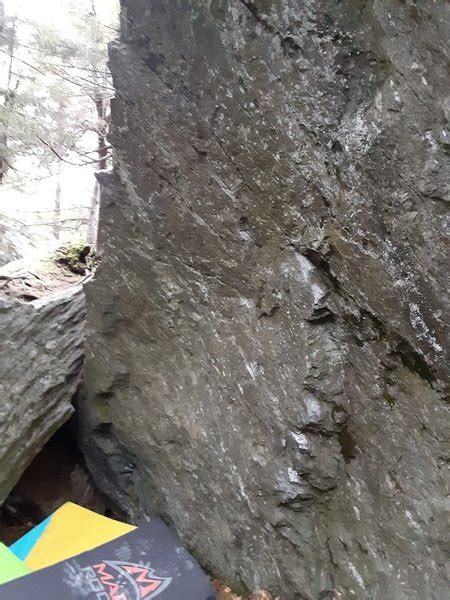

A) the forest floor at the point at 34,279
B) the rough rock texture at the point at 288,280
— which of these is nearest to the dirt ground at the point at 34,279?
the forest floor at the point at 34,279

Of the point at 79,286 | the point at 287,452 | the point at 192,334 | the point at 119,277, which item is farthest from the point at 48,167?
the point at 287,452

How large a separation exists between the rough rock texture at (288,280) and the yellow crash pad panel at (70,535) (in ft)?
1.48

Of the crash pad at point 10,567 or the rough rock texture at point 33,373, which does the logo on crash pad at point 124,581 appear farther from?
the rough rock texture at point 33,373

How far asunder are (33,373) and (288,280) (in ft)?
7.60

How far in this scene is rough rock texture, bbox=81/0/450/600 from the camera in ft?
7.45

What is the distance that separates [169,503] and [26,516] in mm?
1563

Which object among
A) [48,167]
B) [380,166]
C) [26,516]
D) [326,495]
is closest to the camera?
[380,166]

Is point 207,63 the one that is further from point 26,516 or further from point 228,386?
point 26,516

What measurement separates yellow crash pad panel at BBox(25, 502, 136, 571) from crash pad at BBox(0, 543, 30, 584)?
0.46 ft

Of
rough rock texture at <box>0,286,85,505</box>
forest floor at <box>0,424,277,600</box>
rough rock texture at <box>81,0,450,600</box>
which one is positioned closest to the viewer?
rough rock texture at <box>81,0,450,600</box>

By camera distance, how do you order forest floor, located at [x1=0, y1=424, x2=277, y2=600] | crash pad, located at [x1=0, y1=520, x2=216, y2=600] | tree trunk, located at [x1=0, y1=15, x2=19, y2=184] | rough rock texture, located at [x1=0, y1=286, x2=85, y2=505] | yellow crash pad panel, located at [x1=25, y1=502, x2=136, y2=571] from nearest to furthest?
crash pad, located at [x1=0, y1=520, x2=216, y2=600]
yellow crash pad panel, located at [x1=25, y1=502, x2=136, y2=571]
rough rock texture, located at [x1=0, y1=286, x2=85, y2=505]
forest floor, located at [x1=0, y1=424, x2=277, y2=600]
tree trunk, located at [x1=0, y1=15, x2=19, y2=184]

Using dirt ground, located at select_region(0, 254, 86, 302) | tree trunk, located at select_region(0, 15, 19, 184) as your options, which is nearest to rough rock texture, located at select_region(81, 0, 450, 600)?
dirt ground, located at select_region(0, 254, 86, 302)

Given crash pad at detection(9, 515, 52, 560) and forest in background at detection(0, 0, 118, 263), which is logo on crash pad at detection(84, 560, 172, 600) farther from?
forest in background at detection(0, 0, 118, 263)

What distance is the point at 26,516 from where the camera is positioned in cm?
433
